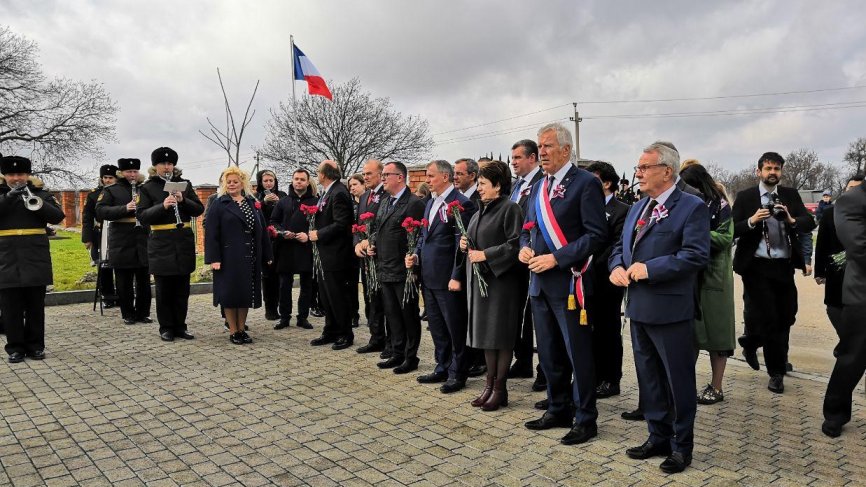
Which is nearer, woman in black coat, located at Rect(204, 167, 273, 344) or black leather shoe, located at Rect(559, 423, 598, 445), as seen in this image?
black leather shoe, located at Rect(559, 423, 598, 445)

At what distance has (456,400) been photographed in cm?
594

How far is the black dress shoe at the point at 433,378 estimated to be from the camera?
6.52 m

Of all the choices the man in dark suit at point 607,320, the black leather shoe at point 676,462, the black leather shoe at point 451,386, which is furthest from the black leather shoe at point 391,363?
the black leather shoe at point 676,462

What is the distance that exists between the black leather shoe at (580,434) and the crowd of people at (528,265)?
0.05 feet

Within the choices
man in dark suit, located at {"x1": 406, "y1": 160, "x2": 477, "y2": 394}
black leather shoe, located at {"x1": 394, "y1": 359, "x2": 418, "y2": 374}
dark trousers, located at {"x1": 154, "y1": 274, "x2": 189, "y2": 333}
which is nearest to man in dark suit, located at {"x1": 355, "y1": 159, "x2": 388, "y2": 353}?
black leather shoe, located at {"x1": 394, "y1": 359, "x2": 418, "y2": 374}

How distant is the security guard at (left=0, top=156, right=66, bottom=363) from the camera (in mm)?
7488

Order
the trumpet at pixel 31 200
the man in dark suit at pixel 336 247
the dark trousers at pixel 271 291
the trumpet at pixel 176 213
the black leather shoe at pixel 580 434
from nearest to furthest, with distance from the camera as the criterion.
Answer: the black leather shoe at pixel 580 434 → the trumpet at pixel 31 200 → the man in dark suit at pixel 336 247 → the trumpet at pixel 176 213 → the dark trousers at pixel 271 291

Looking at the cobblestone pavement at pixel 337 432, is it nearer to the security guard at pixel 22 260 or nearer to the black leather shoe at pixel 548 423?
the black leather shoe at pixel 548 423

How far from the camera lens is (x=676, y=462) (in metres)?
4.21

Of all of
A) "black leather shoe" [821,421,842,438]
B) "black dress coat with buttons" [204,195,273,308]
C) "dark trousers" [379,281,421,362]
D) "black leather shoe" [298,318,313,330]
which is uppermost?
"black dress coat with buttons" [204,195,273,308]

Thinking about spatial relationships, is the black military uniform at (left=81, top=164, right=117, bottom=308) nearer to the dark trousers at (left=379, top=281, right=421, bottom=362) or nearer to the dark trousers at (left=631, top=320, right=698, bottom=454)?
the dark trousers at (left=379, top=281, right=421, bottom=362)

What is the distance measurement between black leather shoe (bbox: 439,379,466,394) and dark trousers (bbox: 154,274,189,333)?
4.23m

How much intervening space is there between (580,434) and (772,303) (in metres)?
2.75

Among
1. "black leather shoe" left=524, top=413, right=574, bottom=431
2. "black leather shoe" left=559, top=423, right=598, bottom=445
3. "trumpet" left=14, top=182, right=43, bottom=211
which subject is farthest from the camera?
"trumpet" left=14, top=182, right=43, bottom=211
